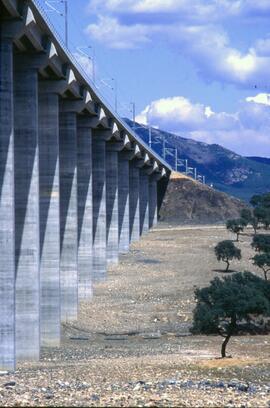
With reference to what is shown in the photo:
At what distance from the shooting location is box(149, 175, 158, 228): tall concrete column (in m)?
129

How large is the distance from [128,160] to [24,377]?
67188 millimetres

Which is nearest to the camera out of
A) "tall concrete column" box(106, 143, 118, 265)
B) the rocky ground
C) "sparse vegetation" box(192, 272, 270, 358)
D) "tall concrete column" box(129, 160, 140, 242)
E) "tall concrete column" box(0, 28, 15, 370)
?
the rocky ground

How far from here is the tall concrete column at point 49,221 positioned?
48469mm

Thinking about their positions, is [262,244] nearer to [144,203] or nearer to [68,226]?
[68,226]

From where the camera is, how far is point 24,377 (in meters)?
32.6

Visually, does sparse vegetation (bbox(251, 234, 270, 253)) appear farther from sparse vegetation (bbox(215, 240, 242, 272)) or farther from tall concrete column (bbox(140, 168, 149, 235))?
tall concrete column (bbox(140, 168, 149, 235))

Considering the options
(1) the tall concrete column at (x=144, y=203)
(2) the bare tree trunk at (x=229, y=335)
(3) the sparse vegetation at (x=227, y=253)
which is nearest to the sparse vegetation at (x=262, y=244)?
(3) the sparse vegetation at (x=227, y=253)

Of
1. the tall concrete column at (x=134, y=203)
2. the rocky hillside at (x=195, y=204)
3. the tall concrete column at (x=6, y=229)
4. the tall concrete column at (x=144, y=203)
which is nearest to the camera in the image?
the tall concrete column at (x=6, y=229)

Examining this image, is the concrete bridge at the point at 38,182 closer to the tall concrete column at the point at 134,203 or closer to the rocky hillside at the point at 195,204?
the tall concrete column at the point at 134,203

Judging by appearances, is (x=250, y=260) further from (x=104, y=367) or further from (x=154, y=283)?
(x=104, y=367)

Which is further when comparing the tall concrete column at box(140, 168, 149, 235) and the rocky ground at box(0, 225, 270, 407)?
the tall concrete column at box(140, 168, 149, 235)

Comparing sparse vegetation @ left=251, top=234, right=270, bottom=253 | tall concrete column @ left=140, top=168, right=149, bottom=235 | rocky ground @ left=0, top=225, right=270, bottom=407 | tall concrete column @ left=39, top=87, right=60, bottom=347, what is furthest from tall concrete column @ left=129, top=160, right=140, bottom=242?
tall concrete column @ left=39, top=87, right=60, bottom=347

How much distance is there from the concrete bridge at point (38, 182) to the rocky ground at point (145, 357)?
4.79 feet

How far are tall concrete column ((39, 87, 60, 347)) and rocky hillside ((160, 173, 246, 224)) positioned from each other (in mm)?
94345
